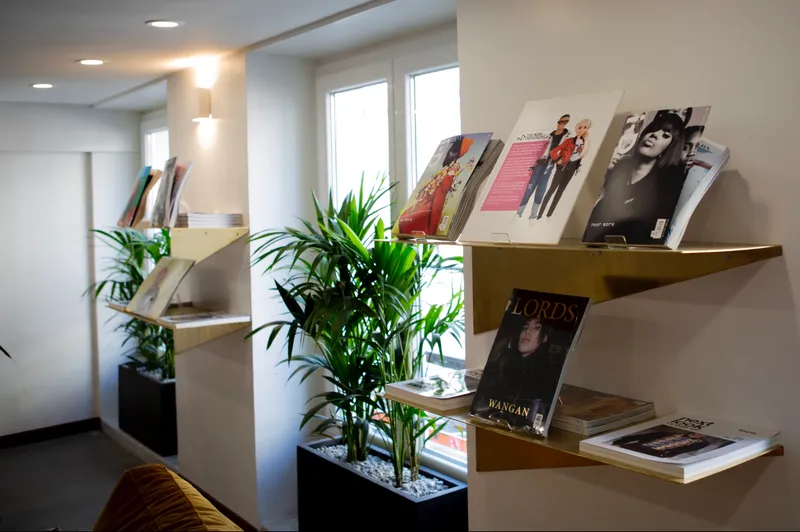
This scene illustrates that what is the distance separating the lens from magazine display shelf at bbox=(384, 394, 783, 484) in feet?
5.13

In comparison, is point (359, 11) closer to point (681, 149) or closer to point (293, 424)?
point (681, 149)

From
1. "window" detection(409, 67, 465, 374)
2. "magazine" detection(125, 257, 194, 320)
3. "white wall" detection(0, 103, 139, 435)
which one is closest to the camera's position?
"white wall" detection(0, 103, 139, 435)

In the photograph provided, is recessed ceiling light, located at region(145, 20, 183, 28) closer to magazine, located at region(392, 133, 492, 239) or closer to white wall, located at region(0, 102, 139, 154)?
white wall, located at region(0, 102, 139, 154)

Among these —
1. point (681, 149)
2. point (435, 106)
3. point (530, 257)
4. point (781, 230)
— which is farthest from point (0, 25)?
point (781, 230)

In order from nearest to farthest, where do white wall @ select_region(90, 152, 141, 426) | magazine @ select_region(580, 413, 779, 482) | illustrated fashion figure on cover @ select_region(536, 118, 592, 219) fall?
magazine @ select_region(580, 413, 779, 482), illustrated fashion figure on cover @ select_region(536, 118, 592, 219), white wall @ select_region(90, 152, 141, 426)

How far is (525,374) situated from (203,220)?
Answer: 75.9 inches

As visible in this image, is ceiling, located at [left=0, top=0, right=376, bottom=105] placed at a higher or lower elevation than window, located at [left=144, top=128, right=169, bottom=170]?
higher

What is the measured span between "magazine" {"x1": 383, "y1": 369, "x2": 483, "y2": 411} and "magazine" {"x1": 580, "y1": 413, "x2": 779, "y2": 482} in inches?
16.3

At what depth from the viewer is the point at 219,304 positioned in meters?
3.62

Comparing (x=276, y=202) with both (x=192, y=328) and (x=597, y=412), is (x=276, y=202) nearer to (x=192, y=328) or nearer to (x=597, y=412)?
(x=192, y=328)

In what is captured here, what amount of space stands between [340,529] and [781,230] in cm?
191

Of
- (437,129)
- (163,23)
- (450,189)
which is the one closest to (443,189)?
(450,189)

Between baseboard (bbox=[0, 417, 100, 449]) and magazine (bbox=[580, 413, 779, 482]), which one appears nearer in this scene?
magazine (bbox=[580, 413, 779, 482])

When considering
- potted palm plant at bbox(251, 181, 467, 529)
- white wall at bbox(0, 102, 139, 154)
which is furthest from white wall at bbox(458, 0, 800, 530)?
white wall at bbox(0, 102, 139, 154)
